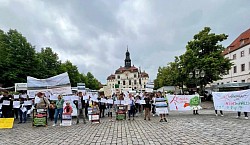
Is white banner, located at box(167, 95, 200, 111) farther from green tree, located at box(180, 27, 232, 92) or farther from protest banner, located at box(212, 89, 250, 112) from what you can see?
green tree, located at box(180, 27, 232, 92)

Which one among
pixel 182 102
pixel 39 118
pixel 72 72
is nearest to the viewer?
pixel 39 118

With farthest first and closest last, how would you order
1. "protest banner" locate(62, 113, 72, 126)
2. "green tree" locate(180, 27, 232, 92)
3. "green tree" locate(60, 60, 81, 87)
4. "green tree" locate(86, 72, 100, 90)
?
"green tree" locate(86, 72, 100, 90) → "green tree" locate(60, 60, 81, 87) → "green tree" locate(180, 27, 232, 92) → "protest banner" locate(62, 113, 72, 126)

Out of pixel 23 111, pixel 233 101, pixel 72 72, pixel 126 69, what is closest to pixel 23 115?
pixel 23 111

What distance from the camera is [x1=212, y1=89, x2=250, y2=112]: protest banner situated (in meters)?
13.4

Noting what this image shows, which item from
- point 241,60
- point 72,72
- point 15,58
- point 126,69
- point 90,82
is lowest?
point 90,82

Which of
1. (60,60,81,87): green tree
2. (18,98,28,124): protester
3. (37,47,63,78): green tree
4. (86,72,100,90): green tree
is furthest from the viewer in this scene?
(86,72,100,90): green tree

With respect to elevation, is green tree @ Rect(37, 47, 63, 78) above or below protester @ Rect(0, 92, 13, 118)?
above

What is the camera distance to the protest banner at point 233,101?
13.4 meters

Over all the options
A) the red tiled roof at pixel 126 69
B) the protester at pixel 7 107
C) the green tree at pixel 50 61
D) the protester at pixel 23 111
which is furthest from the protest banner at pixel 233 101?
the red tiled roof at pixel 126 69

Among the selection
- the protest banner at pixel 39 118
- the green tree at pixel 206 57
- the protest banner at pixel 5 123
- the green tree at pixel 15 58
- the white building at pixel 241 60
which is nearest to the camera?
the protest banner at pixel 5 123

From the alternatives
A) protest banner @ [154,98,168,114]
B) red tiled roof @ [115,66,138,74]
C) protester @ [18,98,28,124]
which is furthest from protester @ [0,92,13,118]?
red tiled roof @ [115,66,138,74]

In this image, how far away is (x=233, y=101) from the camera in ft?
47.2

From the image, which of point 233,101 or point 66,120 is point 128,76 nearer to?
point 233,101

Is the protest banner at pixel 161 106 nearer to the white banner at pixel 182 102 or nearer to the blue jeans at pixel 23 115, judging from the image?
the white banner at pixel 182 102
